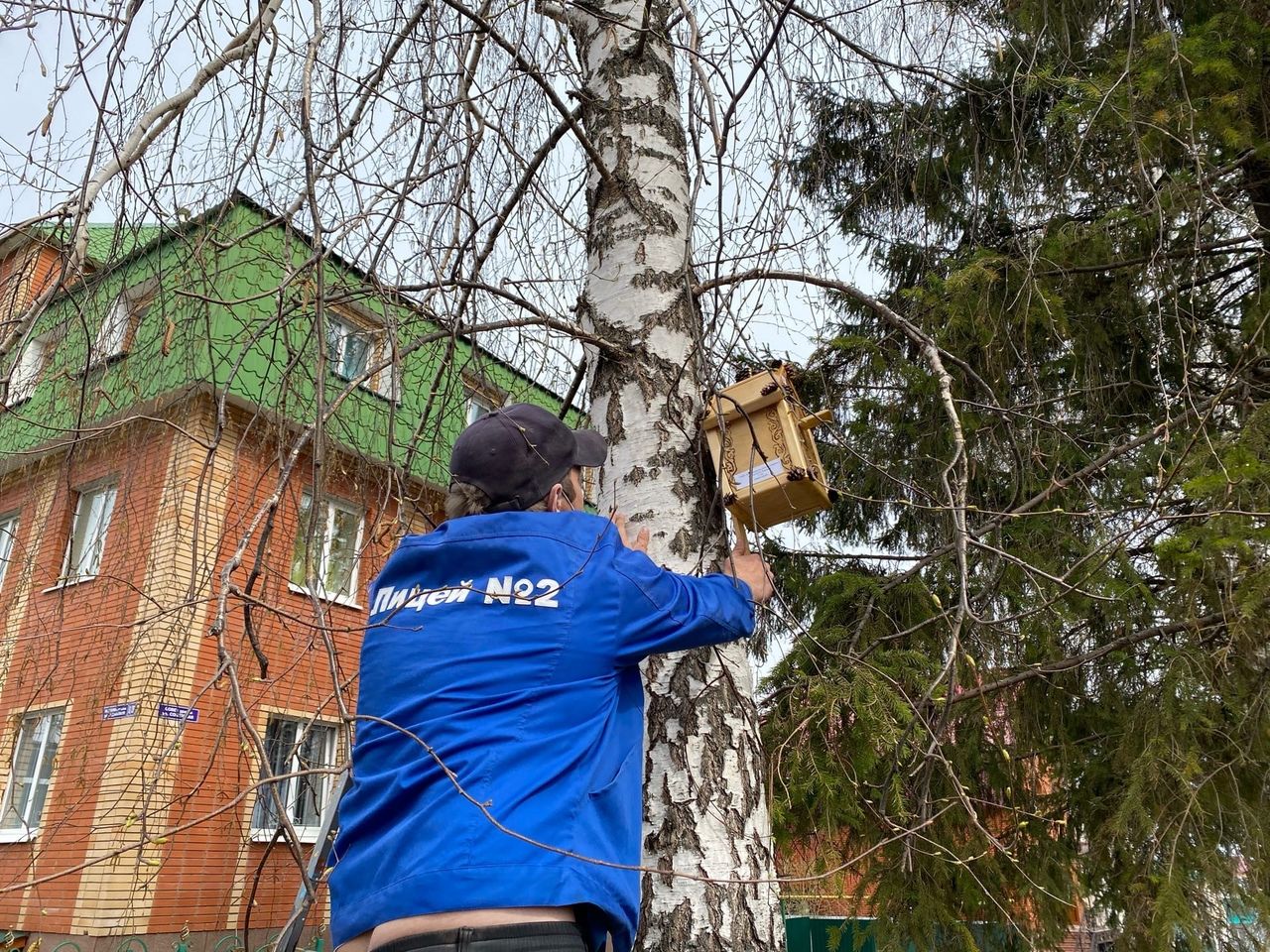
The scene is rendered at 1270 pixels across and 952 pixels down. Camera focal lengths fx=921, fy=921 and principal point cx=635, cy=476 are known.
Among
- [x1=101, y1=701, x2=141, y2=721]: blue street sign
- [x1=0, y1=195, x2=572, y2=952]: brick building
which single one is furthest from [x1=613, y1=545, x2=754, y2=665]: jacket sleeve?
[x1=101, y1=701, x2=141, y2=721]: blue street sign

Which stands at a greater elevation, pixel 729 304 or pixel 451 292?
pixel 451 292

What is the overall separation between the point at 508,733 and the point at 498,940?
0.96 ft

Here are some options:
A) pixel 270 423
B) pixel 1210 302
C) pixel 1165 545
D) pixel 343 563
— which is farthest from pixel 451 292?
pixel 1210 302

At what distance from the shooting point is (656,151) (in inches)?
95.9

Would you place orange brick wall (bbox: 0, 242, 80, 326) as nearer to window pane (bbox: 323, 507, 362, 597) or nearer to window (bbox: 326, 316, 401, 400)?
window (bbox: 326, 316, 401, 400)

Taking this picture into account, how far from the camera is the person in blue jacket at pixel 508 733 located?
1362 millimetres

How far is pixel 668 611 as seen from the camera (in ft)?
5.13

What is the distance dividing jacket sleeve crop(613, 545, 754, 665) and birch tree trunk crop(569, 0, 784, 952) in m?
0.29

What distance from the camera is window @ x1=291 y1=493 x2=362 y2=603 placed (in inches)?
61.4

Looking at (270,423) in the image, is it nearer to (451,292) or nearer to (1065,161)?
(451,292)

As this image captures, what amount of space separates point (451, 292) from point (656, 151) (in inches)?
26.6

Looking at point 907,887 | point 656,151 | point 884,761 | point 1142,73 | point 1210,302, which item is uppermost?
point 1142,73

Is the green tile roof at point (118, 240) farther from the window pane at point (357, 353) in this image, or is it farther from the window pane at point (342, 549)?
the window pane at point (342, 549)

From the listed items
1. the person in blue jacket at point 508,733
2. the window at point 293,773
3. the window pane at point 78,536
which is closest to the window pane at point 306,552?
the person in blue jacket at point 508,733
